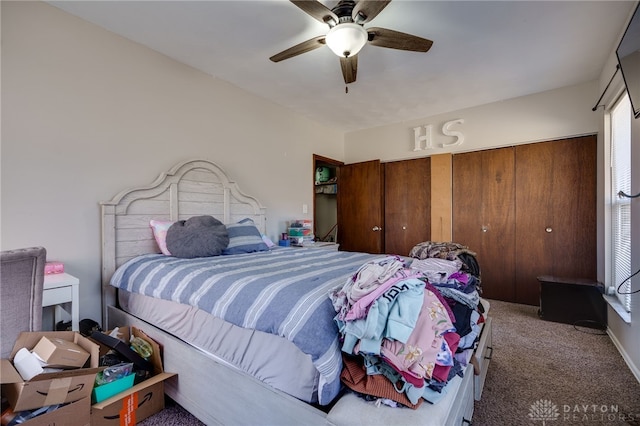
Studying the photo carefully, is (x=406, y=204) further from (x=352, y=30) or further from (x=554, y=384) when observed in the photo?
(x=352, y=30)

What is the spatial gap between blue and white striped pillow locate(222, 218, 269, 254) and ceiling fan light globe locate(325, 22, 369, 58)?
170 centimetres

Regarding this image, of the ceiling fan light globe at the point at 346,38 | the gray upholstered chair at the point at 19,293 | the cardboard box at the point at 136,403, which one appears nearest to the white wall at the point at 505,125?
the ceiling fan light globe at the point at 346,38

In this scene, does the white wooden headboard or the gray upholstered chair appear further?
the white wooden headboard

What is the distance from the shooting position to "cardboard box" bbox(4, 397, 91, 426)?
3.79 ft

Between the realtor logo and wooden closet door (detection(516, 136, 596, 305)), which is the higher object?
wooden closet door (detection(516, 136, 596, 305))

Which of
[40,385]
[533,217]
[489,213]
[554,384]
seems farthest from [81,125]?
[533,217]

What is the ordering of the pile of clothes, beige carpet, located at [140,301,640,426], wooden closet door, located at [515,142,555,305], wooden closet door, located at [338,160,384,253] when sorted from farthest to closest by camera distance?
wooden closet door, located at [338,160,384,253], wooden closet door, located at [515,142,555,305], beige carpet, located at [140,301,640,426], the pile of clothes

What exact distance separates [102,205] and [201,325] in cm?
136

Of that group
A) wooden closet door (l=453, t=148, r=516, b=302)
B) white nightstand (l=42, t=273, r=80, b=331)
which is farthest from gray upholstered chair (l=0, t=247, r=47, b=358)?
wooden closet door (l=453, t=148, r=516, b=302)

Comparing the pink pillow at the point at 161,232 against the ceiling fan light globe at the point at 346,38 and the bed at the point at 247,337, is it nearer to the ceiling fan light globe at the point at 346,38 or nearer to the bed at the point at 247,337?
the bed at the point at 247,337

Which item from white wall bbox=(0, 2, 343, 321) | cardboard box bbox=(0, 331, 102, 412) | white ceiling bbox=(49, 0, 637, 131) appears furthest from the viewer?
white ceiling bbox=(49, 0, 637, 131)

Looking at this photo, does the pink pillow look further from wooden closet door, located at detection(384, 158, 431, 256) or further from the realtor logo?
wooden closet door, located at detection(384, 158, 431, 256)

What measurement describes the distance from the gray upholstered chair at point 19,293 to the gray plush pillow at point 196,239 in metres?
0.88

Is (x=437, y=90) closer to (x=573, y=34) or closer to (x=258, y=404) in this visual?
(x=573, y=34)
